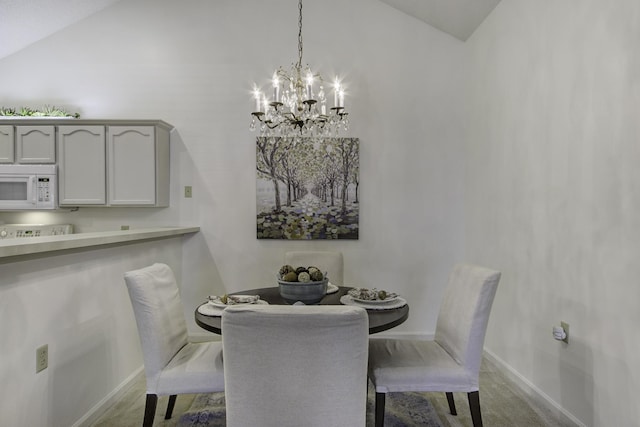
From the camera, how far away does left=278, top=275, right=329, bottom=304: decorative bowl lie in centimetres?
188

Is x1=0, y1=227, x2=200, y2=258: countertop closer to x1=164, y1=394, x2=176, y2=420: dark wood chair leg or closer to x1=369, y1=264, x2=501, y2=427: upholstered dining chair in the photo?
x1=164, y1=394, x2=176, y2=420: dark wood chair leg

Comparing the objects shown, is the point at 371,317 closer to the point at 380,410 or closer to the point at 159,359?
the point at 380,410

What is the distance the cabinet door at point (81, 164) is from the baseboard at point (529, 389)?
3.56m

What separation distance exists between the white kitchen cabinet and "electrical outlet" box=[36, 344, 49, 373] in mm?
1699

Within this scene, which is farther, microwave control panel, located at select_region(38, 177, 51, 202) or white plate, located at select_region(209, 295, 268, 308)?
microwave control panel, located at select_region(38, 177, 51, 202)

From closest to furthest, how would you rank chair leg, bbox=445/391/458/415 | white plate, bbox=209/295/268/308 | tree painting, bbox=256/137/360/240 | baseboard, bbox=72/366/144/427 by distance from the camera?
1. white plate, bbox=209/295/268/308
2. baseboard, bbox=72/366/144/427
3. chair leg, bbox=445/391/458/415
4. tree painting, bbox=256/137/360/240

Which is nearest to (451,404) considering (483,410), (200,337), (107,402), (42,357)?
(483,410)

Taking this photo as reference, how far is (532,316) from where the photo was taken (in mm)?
2451

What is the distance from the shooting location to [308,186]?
3.45m

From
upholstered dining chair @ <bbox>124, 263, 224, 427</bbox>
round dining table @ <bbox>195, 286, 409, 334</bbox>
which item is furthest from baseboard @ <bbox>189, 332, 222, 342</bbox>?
upholstered dining chair @ <bbox>124, 263, 224, 427</bbox>

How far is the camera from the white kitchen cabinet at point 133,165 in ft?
10.5

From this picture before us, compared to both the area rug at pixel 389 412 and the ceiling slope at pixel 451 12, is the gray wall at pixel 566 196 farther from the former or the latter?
the area rug at pixel 389 412

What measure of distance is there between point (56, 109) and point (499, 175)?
Answer: 13.0 ft

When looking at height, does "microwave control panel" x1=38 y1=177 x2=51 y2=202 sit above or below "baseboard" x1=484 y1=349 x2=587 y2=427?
above
